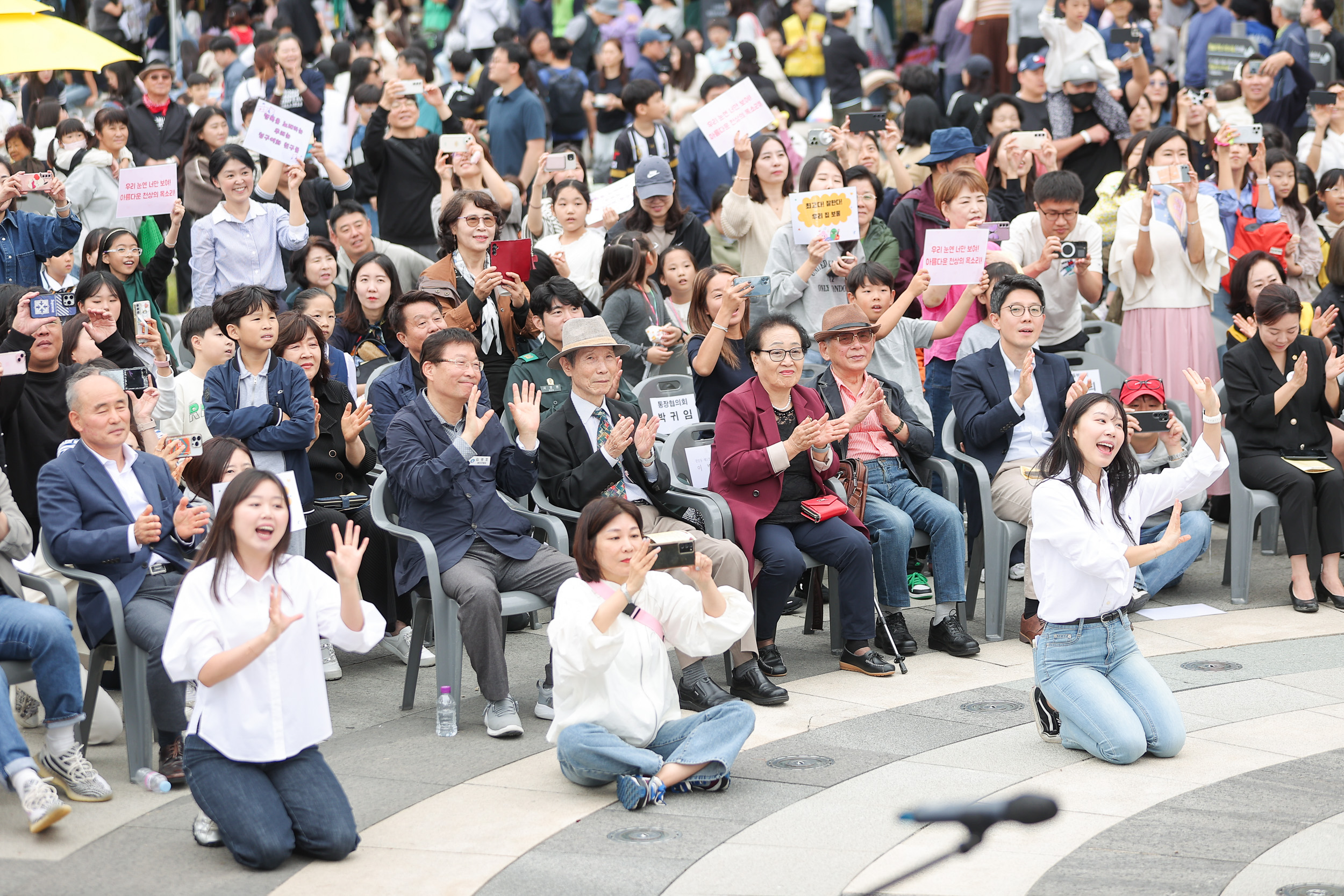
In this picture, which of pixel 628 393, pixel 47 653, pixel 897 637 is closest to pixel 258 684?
pixel 47 653

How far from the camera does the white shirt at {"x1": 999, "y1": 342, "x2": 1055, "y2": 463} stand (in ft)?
24.1

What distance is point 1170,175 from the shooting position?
8305mm

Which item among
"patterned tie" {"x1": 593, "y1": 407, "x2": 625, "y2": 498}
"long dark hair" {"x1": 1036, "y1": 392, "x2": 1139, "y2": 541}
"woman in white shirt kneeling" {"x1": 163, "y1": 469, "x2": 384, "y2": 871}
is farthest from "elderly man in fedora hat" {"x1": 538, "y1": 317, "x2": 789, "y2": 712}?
"woman in white shirt kneeling" {"x1": 163, "y1": 469, "x2": 384, "y2": 871}

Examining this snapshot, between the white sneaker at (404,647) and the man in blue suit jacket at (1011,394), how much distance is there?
2778mm

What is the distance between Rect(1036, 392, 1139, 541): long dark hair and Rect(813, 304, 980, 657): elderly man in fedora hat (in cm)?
112

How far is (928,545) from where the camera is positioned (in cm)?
704

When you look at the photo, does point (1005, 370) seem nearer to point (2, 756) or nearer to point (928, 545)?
point (928, 545)

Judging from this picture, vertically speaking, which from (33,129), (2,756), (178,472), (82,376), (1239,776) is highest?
(33,129)

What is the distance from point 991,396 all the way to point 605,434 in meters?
2.03

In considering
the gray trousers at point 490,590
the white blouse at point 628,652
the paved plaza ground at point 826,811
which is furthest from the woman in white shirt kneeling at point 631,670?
the gray trousers at point 490,590

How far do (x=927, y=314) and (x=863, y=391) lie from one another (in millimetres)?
1871

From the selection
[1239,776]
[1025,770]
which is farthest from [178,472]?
[1239,776]

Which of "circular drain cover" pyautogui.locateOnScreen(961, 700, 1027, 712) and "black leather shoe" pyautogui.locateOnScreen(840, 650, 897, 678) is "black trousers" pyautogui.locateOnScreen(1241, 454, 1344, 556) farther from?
"black leather shoe" pyautogui.locateOnScreen(840, 650, 897, 678)

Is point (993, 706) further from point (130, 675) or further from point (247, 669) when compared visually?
point (130, 675)
